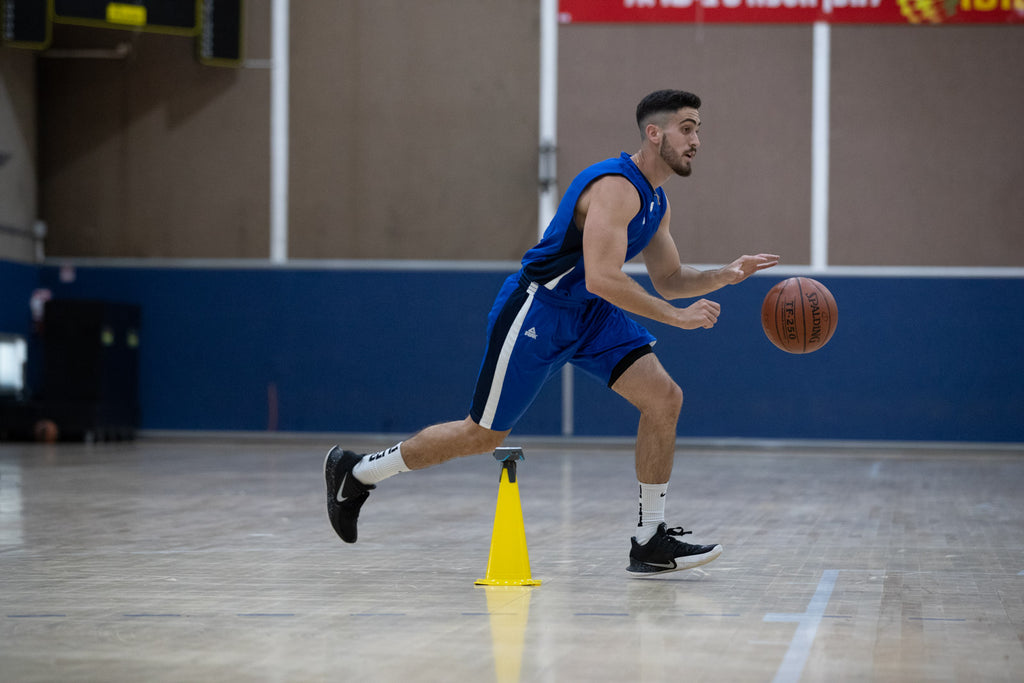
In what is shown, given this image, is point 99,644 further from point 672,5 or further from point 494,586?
point 672,5

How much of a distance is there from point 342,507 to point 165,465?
625 centimetres

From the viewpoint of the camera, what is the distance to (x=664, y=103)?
15.9 ft

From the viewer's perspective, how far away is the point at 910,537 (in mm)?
6137

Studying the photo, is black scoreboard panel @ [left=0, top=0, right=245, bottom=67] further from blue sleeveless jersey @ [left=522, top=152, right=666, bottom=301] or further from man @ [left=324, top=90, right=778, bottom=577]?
blue sleeveless jersey @ [left=522, top=152, right=666, bottom=301]

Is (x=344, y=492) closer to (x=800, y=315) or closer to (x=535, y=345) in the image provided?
(x=535, y=345)

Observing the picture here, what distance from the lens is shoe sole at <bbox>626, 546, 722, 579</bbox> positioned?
4754 mm

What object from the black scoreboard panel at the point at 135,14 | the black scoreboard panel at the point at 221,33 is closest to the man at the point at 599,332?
the black scoreboard panel at the point at 135,14

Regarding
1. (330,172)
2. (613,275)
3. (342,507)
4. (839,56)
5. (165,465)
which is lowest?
(165,465)

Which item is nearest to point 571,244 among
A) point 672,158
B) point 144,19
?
point 672,158

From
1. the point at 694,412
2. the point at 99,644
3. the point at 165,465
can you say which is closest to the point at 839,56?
the point at 694,412

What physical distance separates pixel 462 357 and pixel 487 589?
1041cm

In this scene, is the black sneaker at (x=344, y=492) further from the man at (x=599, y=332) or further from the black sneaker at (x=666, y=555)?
the black sneaker at (x=666, y=555)

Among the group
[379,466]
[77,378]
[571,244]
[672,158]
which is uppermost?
[672,158]

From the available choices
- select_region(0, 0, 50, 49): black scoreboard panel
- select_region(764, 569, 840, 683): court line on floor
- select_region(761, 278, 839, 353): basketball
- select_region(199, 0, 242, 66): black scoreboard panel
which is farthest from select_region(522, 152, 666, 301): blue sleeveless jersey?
select_region(199, 0, 242, 66): black scoreboard panel
